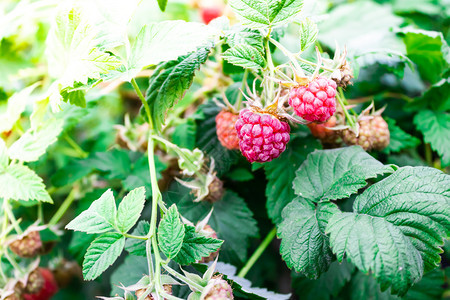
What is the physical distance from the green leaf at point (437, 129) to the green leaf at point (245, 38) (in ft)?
1.72

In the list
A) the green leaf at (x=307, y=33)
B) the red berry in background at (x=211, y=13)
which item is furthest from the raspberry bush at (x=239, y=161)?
the red berry in background at (x=211, y=13)

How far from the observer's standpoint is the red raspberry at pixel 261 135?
2.20ft

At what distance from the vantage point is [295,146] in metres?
0.92

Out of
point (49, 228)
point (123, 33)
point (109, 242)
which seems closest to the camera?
point (109, 242)

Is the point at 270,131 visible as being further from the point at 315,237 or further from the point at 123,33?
the point at 123,33

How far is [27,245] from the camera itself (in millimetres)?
922

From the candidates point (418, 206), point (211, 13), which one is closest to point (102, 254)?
point (418, 206)

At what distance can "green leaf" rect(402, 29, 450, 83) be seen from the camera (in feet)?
3.12

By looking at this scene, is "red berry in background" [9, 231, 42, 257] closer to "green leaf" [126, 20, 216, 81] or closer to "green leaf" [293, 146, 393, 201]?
"green leaf" [126, 20, 216, 81]

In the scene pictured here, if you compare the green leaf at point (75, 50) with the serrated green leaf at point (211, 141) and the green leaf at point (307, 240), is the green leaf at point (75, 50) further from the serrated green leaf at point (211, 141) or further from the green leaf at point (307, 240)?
the green leaf at point (307, 240)

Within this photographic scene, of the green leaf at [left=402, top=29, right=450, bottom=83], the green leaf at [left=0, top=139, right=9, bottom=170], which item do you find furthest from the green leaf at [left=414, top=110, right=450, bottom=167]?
the green leaf at [left=0, top=139, right=9, bottom=170]

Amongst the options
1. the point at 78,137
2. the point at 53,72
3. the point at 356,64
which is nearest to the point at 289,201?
the point at 356,64

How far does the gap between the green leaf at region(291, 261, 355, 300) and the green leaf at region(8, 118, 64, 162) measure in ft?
2.16

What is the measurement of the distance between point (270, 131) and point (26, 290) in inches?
28.7
